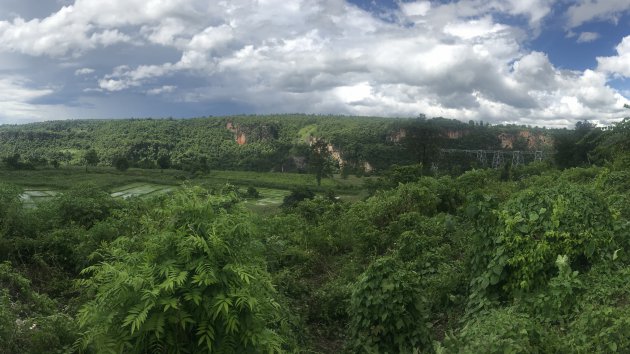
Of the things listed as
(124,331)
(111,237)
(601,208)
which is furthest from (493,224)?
(111,237)

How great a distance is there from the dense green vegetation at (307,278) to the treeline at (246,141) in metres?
25.3

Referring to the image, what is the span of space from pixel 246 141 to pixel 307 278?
3938 inches

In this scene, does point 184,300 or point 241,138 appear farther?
point 241,138

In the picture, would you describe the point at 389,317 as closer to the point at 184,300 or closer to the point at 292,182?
the point at 184,300

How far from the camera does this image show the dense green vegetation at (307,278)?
3.17m

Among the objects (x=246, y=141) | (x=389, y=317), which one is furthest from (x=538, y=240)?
(x=246, y=141)

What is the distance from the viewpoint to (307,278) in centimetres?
854

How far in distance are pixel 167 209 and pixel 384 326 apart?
280cm

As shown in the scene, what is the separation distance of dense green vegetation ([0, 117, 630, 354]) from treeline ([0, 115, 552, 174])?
995 inches

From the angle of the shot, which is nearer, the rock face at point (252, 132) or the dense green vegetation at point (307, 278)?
the dense green vegetation at point (307, 278)

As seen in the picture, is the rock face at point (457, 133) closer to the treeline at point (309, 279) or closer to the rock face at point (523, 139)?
the rock face at point (523, 139)

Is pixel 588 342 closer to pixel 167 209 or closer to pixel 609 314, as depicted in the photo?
pixel 609 314

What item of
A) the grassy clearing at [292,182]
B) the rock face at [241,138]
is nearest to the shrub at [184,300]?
the grassy clearing at [292,182]

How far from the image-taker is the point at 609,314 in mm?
3762
